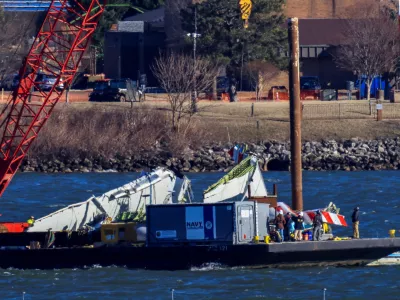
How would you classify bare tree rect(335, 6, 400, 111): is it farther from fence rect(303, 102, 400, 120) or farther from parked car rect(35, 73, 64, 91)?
parked car rect(35, 73, 64, 91)

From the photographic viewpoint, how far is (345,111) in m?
72.6

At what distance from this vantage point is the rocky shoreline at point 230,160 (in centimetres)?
6544

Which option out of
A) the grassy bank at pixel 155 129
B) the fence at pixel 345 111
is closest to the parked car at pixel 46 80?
the grassy bank at pixel 155 129

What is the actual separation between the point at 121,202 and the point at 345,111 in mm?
38489

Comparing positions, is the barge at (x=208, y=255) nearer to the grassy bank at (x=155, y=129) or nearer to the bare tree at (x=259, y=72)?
the grassy bank at (x=155, y=129)

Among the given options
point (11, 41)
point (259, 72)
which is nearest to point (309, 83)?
point (259, 72)

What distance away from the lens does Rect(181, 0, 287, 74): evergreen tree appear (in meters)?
79.2

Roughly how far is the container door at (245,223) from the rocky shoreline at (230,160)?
107 ft

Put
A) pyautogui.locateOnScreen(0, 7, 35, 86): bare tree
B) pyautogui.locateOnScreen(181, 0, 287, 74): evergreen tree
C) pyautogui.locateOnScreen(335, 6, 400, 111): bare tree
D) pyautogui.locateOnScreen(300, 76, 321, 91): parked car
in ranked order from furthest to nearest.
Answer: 1. pyautogui.locateOnScreen(0, 7, 35, 86): bare tree
2. pyautogui.locateOnScreen(300, 76, 321, 91): parked car
3. pyautogui.locateOnScreen(335, 6, 400, 111): bare tree
4. pyautogui.locateOnScreen(181, 0, 287, 74): evergreen tree

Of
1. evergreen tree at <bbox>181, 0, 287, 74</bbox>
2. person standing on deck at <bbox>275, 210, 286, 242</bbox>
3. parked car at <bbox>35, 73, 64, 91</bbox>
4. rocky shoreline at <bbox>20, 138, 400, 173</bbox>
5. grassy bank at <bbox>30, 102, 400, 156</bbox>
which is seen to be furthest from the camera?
evergreen tree at <bbox>181, 0, 287, 74</bbox>

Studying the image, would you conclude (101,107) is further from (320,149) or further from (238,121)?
(320,149)

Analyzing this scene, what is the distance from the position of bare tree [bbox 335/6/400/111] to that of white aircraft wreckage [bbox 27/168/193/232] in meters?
43.6

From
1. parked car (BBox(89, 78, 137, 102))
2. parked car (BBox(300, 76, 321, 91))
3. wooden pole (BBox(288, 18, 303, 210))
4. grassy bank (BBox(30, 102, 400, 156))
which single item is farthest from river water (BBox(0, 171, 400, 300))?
parked car (BBox(300, 76, 321, 91))

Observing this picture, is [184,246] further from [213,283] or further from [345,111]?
[345,111]
